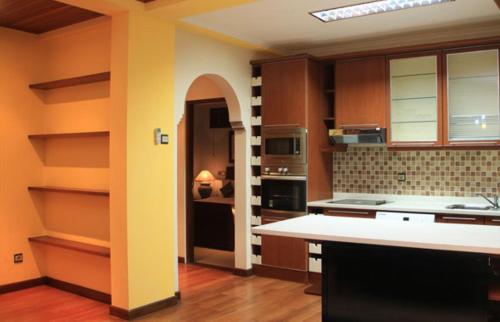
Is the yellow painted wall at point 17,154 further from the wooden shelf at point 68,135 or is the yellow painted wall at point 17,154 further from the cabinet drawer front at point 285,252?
the cabinet drawer front at point 285,252

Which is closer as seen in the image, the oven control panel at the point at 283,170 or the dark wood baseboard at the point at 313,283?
the dark wood baseboard at the point at 313,283

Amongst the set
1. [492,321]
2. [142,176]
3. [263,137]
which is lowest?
[492,321]

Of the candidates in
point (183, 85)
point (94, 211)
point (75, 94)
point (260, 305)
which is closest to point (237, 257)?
point (260, 305)

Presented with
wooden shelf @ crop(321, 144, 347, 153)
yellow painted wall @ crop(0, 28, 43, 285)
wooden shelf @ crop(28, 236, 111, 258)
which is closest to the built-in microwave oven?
wooden shelf @ crop(321, 144, 347, 153)

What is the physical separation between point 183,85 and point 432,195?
289cm

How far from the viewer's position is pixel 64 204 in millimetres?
5047

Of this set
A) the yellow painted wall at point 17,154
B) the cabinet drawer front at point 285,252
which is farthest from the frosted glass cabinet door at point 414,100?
the yellow painted wall at point 17,154

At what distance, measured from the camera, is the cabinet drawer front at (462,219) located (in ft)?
14.4

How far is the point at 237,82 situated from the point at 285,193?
1.38 metres

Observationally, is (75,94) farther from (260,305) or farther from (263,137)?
(260,305)

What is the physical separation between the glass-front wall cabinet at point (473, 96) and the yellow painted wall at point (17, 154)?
14.2 feet

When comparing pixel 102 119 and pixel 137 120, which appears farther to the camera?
pixel 102 119

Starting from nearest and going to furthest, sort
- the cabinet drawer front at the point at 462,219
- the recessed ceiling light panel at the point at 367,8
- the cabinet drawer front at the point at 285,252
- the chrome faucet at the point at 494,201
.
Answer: the recessed ceiling light panel at the point at 367,8 → the cabinet drawer front at the point at 462,219 → the chrome faucet at the point at 494,201 → the cabinet drawer front at the point at 285,252

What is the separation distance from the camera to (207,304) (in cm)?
457
